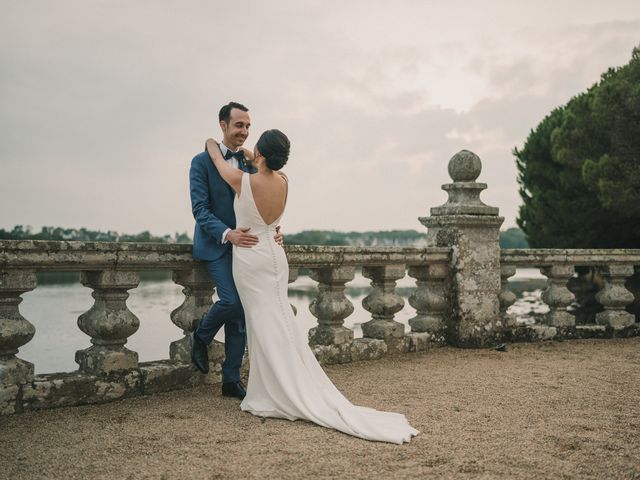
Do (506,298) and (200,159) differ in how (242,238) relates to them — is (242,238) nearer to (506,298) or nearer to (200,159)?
(200,159)

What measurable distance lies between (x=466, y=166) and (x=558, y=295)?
6.02ft

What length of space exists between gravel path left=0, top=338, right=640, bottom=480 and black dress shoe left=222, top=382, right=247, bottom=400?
7cm

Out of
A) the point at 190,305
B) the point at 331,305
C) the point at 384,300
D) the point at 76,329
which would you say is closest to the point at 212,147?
the point at 190,305

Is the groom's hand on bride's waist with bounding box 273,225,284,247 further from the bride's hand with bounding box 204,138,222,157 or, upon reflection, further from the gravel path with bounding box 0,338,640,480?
the gravel path with bounding box 0,338,640,480

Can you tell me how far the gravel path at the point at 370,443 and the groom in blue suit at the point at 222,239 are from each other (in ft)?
0.94

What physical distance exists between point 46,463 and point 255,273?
1.66 metres

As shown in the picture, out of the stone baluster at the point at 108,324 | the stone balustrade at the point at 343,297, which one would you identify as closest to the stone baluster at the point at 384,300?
the stone balustrade at the point at 343,297

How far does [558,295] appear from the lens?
722cm

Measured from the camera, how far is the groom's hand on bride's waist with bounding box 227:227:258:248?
13.9 feet

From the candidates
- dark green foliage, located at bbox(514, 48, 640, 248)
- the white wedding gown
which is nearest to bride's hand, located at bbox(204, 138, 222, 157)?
the white wedding gown

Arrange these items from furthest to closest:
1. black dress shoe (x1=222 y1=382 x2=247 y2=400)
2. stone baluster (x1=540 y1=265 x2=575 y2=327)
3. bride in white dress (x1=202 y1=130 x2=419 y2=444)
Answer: stone baluster (x1=540 y1=265 x2=575 y2=327), black dress shoe (x1=222 y1=382 x2=247 y2=400), bride in white dress (x1=202 y1=130 x2=419 y2=444)

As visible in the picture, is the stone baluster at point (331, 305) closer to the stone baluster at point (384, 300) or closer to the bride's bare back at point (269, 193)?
the stone baluster at point (384, 300)

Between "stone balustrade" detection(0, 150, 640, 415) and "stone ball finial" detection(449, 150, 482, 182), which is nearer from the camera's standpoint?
"stone balustrade" detection(0, 150, 640, 415)

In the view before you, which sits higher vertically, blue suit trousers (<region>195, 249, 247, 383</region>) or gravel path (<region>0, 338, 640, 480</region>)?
blue suit trousers (<region>195, 249, 247, 383</region>)
